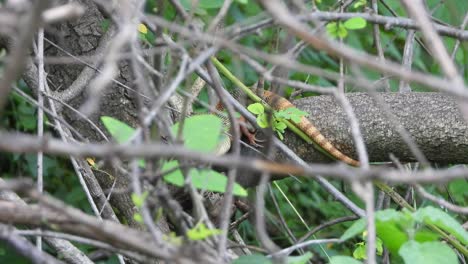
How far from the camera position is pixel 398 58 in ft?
14.8

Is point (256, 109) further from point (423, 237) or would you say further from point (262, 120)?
point (423, 237)

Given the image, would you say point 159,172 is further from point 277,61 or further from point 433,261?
point 433,261

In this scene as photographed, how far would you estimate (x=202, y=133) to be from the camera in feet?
4.75

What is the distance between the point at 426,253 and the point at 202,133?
487 mm

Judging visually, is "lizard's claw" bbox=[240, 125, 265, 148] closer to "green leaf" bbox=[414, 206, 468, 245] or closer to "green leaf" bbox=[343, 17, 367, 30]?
"green leaf" bbox=[343, 17, 367, 30]

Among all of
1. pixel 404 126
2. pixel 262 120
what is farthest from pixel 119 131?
pixel 404 126

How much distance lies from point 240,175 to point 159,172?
203 cm

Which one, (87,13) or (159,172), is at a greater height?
(87,13)

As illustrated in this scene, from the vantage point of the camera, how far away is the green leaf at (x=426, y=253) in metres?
1.39

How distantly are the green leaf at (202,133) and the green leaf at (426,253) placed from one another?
418 millimetres

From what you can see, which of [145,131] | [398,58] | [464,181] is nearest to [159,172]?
[145,131]

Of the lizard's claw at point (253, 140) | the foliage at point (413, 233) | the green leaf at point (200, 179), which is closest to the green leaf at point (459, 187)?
the lizard's claw at point (253, 140)

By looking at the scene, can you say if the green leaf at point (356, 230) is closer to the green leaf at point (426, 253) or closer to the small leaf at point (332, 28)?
the green leaf at point (426, 253)

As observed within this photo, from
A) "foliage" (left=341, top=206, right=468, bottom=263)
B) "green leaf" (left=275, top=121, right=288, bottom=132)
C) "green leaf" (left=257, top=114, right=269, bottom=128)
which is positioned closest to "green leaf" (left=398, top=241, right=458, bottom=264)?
"foliage" (left=341, top=206, right=468, bottom=263)
